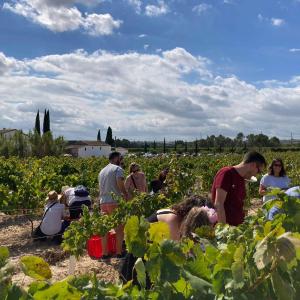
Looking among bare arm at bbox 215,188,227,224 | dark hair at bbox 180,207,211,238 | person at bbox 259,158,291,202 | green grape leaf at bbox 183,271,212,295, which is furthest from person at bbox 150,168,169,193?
green grape leaf at bbox 183,271,212,295

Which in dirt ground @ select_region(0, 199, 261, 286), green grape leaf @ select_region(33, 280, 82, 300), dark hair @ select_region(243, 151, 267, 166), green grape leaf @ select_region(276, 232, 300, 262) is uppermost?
dark hair @ select_region(243, 151, 267, 166)

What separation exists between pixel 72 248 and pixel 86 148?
65669 millimetres

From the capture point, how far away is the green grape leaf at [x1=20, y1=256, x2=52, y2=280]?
1330 millimetres

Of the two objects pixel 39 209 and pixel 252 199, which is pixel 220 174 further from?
pixel 252 199

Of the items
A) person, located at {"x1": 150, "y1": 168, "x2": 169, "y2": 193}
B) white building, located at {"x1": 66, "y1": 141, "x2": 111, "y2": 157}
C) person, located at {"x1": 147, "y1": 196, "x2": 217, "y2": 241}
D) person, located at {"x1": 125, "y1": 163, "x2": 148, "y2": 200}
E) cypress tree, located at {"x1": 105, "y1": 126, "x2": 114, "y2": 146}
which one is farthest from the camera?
cypress tree, located at {"x1": 105, "y1": 126, "x2": 114, "y2": 146}

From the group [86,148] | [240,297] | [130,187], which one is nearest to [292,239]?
[240,297]

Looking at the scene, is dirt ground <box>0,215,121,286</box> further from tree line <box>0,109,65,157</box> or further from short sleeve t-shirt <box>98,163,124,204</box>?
tree line <box>0,109,65,157</box>

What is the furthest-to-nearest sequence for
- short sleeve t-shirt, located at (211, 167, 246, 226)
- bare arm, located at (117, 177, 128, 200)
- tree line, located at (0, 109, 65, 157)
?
tree line, located at (0, 109, 65, 157), bare arm, located at (117, 177, 128, 200), short sleeve t-shirt, located at (211, 167, 246, 226)

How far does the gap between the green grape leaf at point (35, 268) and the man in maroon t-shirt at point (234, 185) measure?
285cm

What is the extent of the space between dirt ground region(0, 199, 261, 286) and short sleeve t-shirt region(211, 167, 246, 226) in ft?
0.60

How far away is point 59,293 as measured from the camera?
130 cm

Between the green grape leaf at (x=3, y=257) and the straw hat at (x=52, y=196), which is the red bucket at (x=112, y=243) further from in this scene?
the green grape leaf at (x=3, y=257)

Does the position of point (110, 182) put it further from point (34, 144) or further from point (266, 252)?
point (34, 144)

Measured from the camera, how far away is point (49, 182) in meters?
11.2
